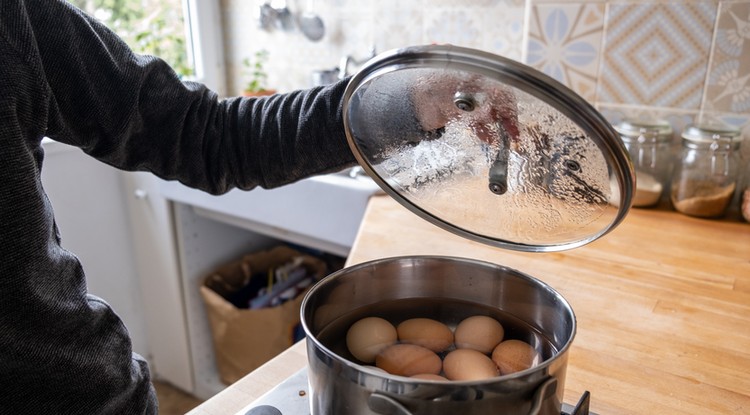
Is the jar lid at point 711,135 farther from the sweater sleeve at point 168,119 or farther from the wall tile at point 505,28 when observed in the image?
the sweater sleeve at point 168,119

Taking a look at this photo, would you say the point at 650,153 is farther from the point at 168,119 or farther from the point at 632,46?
the point at 168,119

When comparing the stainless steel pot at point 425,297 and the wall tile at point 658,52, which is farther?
the wall tile at point 658,52

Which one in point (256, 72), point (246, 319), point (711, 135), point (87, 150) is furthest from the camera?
point (256, 72)

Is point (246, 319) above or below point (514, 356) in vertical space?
below

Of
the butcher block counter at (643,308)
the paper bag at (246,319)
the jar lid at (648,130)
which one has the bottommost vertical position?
the paper bag at (246,319)

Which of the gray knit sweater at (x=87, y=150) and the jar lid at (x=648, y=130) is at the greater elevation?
the gray knit sweater at (x=87, y=150)

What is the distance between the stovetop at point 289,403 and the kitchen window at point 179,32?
59.8 inches

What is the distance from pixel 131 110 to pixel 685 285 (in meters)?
0.78

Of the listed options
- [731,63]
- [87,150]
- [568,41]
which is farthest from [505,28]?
[87,150]

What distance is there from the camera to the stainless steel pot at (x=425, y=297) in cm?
41

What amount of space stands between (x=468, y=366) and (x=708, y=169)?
0.87 m

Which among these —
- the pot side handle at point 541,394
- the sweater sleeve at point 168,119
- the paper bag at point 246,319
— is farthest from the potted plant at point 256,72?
the pot side handle at point 541,394

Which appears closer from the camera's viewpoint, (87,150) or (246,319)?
(87,150)

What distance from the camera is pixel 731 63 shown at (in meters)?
1.14
